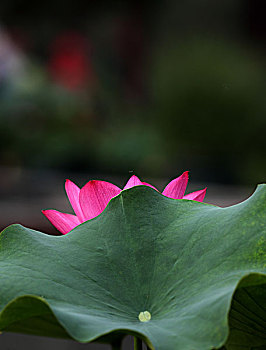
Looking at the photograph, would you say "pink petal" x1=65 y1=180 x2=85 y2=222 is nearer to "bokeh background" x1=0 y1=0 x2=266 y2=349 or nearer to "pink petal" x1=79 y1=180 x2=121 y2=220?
"pink petal" x1=79 y1=180 x2=121 y2=220

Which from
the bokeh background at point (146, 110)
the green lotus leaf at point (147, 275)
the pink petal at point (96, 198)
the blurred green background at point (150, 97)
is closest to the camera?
the green lotus leaf at point (147, 275)

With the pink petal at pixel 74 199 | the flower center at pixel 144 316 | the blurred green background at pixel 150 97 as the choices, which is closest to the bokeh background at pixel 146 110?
the blurred green background at pixel 150 97

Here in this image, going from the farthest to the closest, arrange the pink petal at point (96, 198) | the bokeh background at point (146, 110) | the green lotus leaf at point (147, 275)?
the bokeh background at point (146, 110) → the pink petal at point (96, 198) → the green lotus leaf at point (147, 275)

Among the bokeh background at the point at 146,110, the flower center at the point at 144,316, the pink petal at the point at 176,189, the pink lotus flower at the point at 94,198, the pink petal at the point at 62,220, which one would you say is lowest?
the flower center at the point at 144,316

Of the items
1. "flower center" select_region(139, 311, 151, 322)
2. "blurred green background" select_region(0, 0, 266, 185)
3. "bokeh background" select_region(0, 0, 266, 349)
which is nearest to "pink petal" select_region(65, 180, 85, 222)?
"flower center" select_region(139, 311, 151, 322)

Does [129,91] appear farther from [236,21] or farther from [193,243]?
[193,243]

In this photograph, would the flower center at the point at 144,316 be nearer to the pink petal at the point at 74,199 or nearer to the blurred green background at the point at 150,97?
the pink petal at the point at 74,199

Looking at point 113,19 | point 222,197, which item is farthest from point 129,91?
point 222,197
